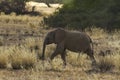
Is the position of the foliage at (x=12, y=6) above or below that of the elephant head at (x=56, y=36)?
below

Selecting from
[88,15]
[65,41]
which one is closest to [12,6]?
[88,15]

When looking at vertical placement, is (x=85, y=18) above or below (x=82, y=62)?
below

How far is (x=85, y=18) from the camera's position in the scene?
107 feet

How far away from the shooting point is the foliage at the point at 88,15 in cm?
3106

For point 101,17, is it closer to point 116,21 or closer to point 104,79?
point 116,21

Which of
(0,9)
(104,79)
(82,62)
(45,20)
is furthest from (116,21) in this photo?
(0,9)

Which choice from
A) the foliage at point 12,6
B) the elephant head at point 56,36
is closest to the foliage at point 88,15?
the elephant head at point 56,36

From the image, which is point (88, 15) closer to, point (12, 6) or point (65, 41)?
point (65, 41)

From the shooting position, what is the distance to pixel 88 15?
32125mm

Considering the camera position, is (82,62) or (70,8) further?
(70,8)

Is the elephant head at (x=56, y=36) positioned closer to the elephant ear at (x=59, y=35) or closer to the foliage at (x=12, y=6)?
the elephant ear at (x=59, y=35)

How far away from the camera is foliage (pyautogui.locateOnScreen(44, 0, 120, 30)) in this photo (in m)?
31.1

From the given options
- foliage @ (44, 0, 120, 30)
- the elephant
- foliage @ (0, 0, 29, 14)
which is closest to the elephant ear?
the elephant

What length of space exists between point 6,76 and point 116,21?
19.0m
